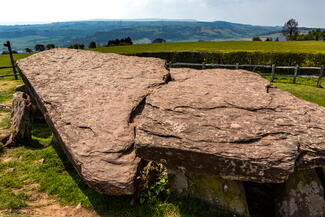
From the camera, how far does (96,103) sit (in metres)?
7.14

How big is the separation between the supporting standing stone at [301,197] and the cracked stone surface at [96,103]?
3125mm

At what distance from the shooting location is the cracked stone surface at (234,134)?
466 cm

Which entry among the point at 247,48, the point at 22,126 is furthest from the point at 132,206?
the point at 247,48

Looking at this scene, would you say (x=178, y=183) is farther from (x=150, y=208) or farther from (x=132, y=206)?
(x=132, y=206)

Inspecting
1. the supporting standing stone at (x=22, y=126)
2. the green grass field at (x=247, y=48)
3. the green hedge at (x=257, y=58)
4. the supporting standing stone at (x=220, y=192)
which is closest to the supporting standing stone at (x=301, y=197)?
the supporting standing stone at (x=220, y=192)

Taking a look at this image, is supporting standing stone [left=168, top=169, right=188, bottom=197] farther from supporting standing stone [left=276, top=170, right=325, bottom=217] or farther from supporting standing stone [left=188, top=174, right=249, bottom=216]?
supporting standing stone [left=276, top=170, right=325, bottom=217]

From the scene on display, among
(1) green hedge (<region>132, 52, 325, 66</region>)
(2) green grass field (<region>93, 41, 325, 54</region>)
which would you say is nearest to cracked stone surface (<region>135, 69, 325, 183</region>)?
(1) green hedge (<region>132, 52, 325, 66</region>)

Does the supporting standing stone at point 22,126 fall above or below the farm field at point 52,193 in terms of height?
above

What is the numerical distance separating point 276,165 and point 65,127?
4.82 m

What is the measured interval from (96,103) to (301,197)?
5.33 meters

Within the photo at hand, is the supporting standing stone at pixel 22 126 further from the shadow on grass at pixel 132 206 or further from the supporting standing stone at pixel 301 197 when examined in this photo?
the supporting standing stone at pixel 301 197

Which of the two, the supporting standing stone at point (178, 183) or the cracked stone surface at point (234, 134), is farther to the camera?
the supporting standing stone at point (178, 183)

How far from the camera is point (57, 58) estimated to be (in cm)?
995

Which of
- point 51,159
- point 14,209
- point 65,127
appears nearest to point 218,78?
point 65,127
